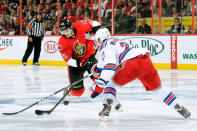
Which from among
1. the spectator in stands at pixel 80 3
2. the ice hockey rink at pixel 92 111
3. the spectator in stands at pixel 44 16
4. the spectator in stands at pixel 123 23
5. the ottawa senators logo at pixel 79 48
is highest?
the spectator in stands at pixel 80 3

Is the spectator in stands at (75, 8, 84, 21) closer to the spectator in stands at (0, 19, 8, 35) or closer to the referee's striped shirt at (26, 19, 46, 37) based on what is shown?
the referee's striped shirt at (26, 19, 46, 37)

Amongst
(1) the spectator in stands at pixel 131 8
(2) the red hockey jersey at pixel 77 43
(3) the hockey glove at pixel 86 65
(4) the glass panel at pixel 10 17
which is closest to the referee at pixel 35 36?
(4) the glass panel at pixel 10 17

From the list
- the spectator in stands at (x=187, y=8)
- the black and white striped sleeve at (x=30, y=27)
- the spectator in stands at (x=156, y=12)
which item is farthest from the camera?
the black and white striped sleeve at (x=30, y=27)

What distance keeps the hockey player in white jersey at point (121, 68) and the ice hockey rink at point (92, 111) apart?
0.25m

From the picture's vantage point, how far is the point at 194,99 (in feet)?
19.6

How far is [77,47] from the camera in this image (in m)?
5.68

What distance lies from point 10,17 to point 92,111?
9.96 metres

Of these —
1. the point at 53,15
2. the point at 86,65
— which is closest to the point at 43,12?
the point at 53,15

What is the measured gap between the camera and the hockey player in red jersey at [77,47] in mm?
5500

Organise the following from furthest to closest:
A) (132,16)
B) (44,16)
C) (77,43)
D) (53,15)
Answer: (44,16) → (53,15) → (132,16) → (77,43)

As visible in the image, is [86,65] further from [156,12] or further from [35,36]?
[35,36]

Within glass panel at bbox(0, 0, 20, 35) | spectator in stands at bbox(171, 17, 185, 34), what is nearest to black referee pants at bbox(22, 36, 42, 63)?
glass panel at bbox(0, 0, 20, 35)

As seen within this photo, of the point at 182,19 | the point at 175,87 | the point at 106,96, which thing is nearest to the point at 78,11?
the point at 182,19

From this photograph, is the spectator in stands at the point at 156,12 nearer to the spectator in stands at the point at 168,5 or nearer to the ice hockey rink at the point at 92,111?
the spectator in stands at the point at 168,5
